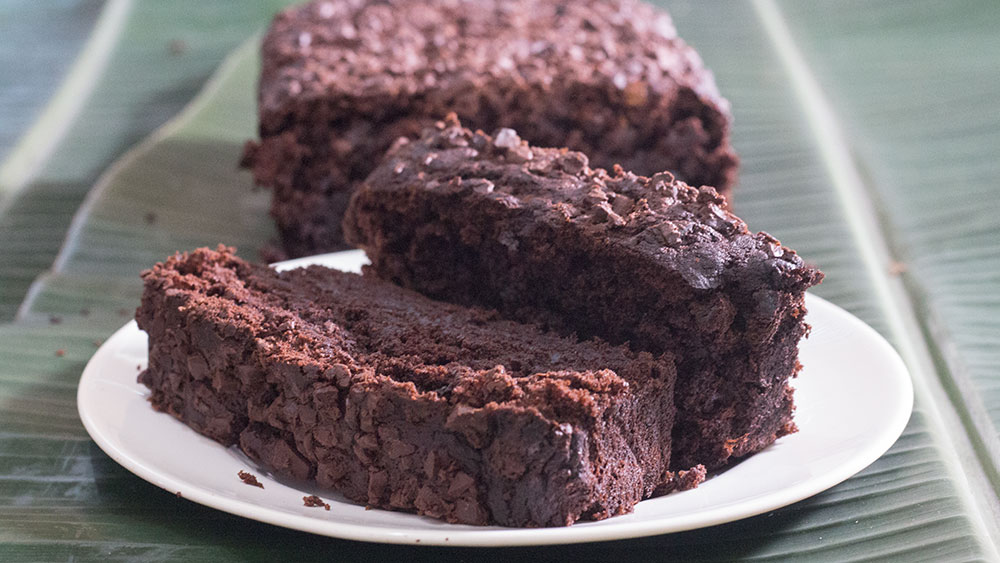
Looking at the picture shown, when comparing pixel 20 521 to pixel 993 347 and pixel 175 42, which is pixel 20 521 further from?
pixel 175 42

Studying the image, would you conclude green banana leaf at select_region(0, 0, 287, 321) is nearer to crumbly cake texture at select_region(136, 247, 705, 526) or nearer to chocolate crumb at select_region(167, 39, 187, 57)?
chocolate crumb at select_region(167, 39, 187, 57)

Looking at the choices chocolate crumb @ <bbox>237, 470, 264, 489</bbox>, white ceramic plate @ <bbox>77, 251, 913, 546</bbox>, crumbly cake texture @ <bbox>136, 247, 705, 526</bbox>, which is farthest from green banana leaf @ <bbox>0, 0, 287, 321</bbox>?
chocolate crumb @ <bbox>237, 470, 264, 489</bbox>

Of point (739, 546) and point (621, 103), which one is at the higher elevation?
point (621, 103)

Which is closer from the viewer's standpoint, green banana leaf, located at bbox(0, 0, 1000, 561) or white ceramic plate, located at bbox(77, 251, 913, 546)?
white ceramic plate, located at bbox(77, 251, 913, 546)

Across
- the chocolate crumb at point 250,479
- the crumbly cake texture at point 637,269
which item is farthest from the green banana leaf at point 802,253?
the crumbly cake texture at point 637,269

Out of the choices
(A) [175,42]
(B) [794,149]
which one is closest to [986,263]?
(B) [794,149]

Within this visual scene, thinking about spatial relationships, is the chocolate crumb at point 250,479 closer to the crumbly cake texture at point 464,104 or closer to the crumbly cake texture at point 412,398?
the crumbly cake texture at point 412,398
